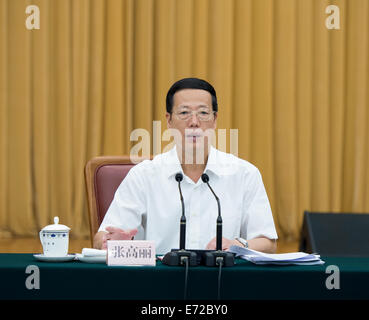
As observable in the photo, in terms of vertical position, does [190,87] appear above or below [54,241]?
above

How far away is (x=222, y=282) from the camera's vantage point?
1336 mm

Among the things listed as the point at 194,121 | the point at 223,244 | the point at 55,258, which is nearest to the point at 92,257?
the point at 55,258

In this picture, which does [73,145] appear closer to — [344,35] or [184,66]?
[184,66]

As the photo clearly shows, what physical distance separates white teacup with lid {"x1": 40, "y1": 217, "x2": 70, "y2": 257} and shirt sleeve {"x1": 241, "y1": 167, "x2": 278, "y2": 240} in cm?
70

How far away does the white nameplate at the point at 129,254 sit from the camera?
1421 millimetres

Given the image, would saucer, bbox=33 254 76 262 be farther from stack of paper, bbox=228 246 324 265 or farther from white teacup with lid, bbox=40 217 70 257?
stack of paper, bbox=228 246 324 265

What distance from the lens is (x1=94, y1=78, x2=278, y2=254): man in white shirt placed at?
2014 mm

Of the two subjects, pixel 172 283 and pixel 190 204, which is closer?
pixel 172 283

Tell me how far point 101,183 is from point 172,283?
3.14 ft

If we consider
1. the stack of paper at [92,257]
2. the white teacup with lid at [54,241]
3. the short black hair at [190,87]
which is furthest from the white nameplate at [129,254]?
the short black hair at [190,87]

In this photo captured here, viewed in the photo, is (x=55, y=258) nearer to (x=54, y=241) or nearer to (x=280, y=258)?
(x=54, y=241)

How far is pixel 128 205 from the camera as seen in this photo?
81.0 inches

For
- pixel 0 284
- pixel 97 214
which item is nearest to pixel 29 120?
pixel 97 214

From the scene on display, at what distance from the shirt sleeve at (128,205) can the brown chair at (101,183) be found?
11 cm
